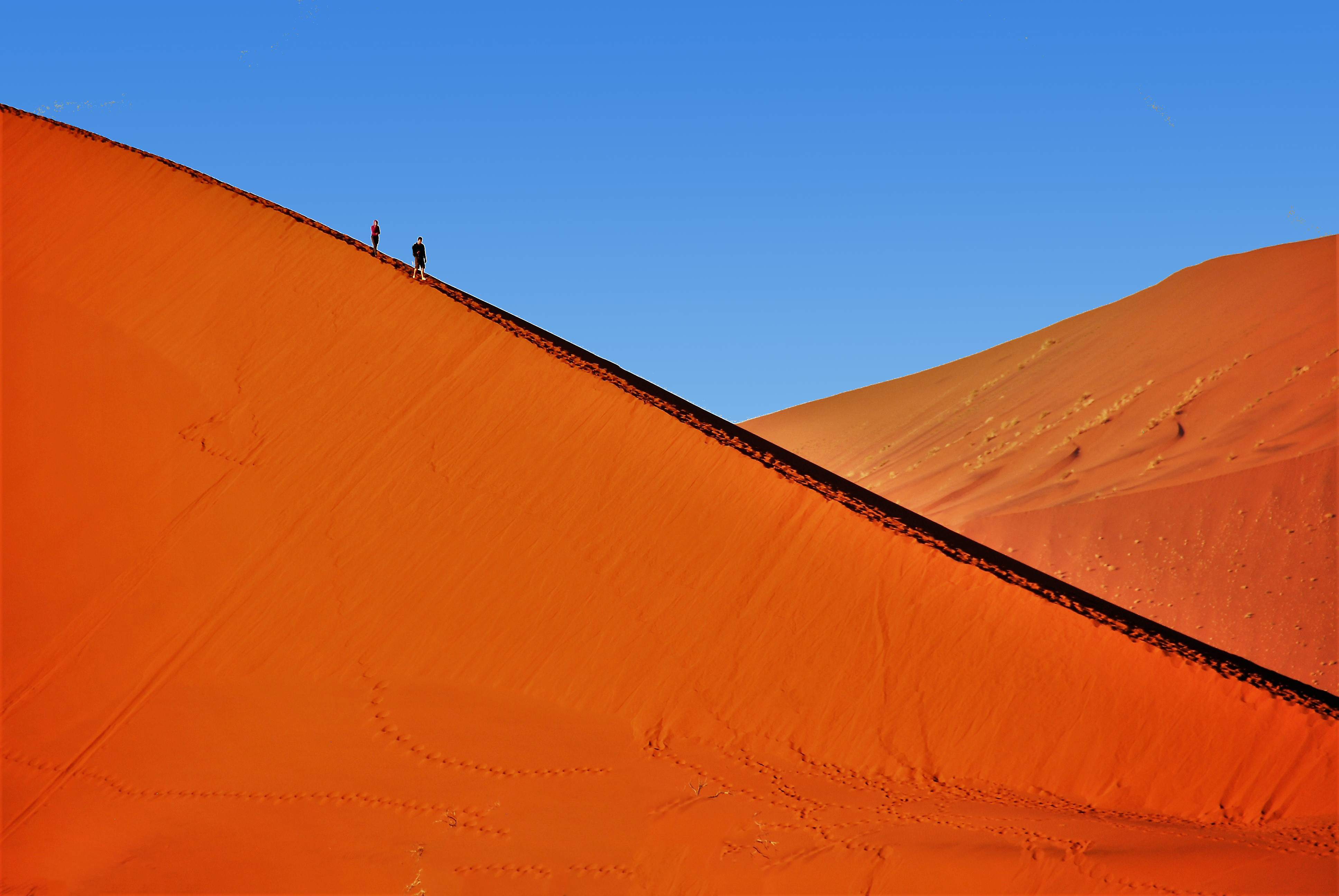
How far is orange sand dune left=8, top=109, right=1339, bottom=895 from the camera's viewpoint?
713cm

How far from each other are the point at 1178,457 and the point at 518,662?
1983 cm

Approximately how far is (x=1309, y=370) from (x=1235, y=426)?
87.0 inches

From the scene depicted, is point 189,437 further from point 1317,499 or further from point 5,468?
point 1317,499

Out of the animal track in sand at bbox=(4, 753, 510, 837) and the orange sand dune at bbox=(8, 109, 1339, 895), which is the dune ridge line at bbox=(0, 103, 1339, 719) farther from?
the animal track in sand at bbox=(4, 753, 510, 837)

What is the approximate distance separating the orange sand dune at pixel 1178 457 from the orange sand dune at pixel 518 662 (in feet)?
33.8

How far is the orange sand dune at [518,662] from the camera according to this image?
281 inches

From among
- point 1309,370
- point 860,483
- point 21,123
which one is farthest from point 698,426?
point 860,483

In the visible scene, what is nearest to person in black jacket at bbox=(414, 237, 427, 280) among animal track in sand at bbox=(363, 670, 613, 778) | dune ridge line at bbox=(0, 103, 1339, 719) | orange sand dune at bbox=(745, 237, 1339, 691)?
dune ridge line at bbox=(0, 103, 1339, 719)

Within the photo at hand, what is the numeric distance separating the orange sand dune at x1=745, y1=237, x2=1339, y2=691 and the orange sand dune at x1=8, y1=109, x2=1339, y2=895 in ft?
33.8

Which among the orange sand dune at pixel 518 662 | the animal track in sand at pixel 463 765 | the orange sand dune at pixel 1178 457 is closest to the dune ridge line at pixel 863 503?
the orange sand dune at pixel 518 662

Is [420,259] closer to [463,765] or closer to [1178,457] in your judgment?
[463,765]

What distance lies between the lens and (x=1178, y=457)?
24.0 metres

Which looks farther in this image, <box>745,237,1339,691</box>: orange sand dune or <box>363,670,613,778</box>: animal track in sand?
<box>745,237,1339,691</box>: orange sand dune

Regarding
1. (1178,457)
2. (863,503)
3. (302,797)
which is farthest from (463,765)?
(1178,457)
